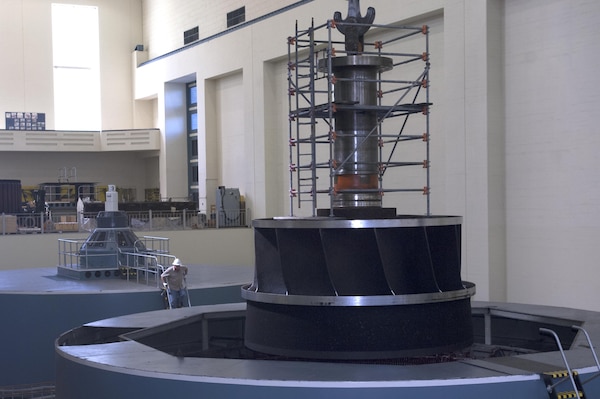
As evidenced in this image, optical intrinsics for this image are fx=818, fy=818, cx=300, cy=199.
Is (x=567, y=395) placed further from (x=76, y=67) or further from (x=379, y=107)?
(x=76, y=67)

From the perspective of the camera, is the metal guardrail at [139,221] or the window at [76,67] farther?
the window at [76,67]

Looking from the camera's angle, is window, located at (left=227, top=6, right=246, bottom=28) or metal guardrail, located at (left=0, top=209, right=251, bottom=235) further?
window, located at (left=227, top=6, right=246, bottom=28)

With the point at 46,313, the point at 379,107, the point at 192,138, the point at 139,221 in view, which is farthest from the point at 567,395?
the point at 192,138

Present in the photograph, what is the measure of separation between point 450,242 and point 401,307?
1.00m

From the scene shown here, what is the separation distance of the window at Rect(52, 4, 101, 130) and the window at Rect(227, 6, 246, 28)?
973cm

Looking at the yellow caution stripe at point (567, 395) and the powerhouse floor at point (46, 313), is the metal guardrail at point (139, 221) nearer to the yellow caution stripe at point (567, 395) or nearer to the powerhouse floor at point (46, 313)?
the powerhouse floor at point (46, 313)

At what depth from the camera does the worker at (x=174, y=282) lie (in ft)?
48.2

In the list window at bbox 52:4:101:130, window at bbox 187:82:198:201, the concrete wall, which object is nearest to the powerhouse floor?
window at bbox 187:82:198:201

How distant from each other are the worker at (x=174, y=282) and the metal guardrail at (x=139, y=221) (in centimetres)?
1239

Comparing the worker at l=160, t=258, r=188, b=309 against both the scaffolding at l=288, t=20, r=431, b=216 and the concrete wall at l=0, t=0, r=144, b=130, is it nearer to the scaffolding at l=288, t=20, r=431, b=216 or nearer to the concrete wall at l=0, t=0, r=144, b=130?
the scaffolding at l=288, t=20, r=431, b=216

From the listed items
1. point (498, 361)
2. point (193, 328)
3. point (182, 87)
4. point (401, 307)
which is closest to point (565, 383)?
point (498, 361)

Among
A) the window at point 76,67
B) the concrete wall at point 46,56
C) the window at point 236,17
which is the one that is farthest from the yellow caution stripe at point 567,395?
the window at point 76,67

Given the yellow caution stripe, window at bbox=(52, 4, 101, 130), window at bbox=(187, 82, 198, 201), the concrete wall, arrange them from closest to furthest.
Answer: the yellow caution stripe
window at bbox=(187, 82, 198, 201)
the concrete wall
window at bbox=(52, 4, 101, 130)

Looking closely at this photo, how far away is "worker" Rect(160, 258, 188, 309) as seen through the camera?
14703 millimetres
